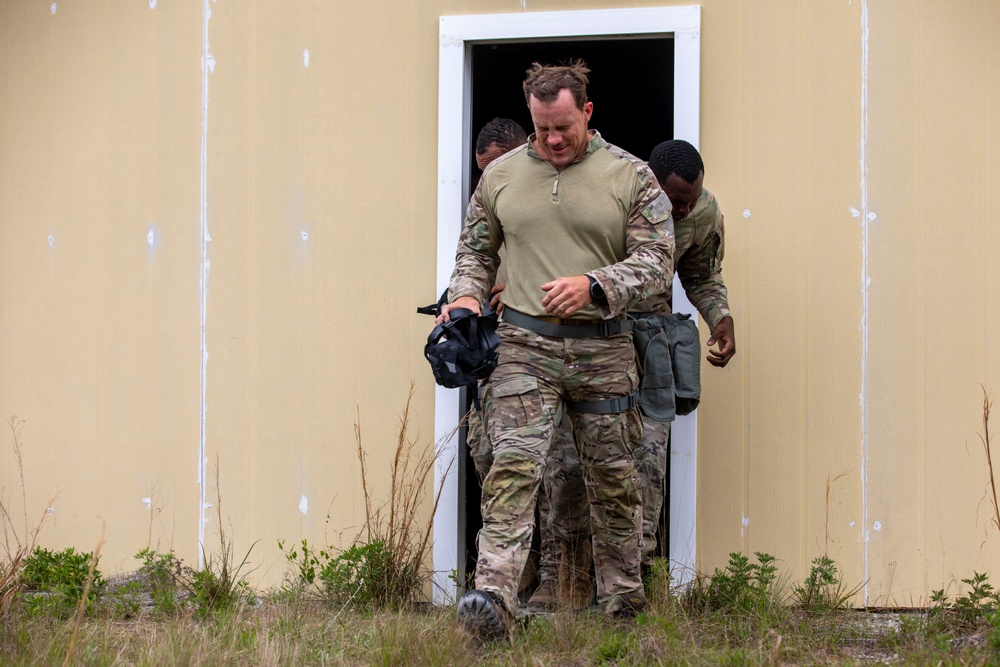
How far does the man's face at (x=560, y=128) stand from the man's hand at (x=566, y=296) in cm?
53

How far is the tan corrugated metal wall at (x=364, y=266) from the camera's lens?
434 cm

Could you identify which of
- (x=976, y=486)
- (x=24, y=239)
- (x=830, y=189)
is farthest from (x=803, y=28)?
(x=24, y=239)

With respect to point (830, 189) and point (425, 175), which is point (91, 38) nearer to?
point (425, 175)

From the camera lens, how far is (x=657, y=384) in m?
4.20

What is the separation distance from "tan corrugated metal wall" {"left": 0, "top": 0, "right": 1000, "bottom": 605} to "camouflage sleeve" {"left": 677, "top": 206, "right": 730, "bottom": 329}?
235 millimetres

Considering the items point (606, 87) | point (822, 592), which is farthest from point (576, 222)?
point (606, 87)

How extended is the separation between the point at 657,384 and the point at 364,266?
4.47 ft

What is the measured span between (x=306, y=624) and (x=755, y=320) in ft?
6.84

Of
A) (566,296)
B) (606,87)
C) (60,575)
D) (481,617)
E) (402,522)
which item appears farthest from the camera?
(606,87)

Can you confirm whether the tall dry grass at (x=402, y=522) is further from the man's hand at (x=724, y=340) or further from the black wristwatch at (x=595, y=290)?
the man's hand at (x=724, y=340)

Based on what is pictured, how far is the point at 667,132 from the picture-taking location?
7547mm

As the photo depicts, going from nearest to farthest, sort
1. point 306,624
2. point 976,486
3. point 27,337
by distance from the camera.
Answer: point 306,624, point 976,486, point 27,337

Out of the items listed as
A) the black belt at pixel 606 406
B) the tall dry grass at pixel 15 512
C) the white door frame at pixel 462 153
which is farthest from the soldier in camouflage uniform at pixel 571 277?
the tall dry grass at pixel 15 512

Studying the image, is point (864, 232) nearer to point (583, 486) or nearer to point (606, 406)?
point (606, 406)
